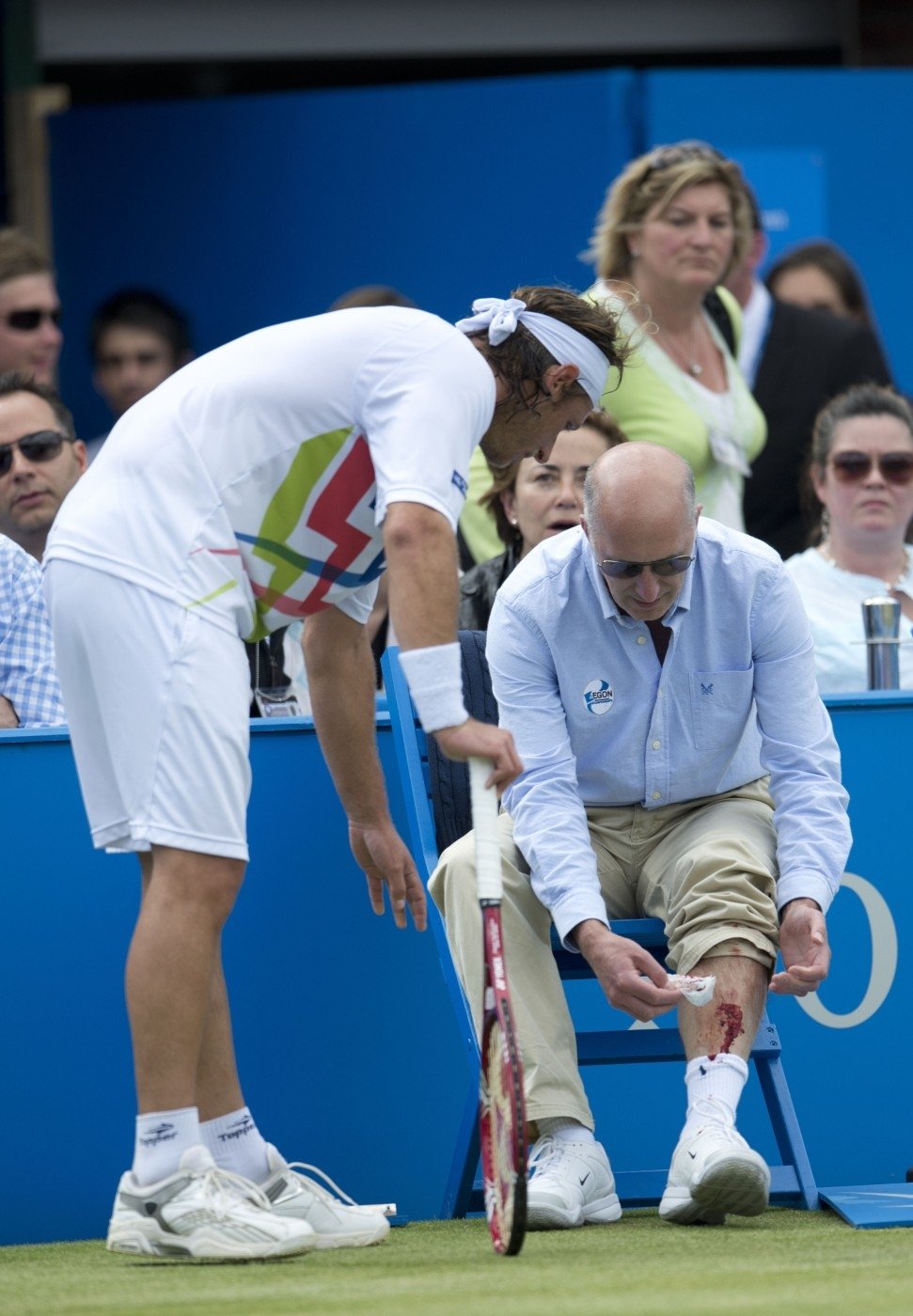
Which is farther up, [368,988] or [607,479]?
[607,479]

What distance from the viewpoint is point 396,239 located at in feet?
29.7

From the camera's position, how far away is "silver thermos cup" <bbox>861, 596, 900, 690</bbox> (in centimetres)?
497

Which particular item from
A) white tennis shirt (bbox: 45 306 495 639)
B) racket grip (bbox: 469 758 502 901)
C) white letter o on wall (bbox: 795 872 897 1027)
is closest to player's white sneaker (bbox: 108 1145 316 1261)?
racket grip (bbox: 469 758 502 901)

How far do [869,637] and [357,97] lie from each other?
4694 millimetres

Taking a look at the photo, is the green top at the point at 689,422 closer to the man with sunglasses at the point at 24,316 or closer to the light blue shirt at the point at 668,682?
the light blue shirt at the point at 668,682

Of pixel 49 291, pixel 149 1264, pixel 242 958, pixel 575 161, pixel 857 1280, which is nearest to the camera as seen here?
pixel 857 1280

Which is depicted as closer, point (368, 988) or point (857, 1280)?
point (857, 1280)

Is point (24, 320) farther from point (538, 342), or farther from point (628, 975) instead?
point (628, 975)

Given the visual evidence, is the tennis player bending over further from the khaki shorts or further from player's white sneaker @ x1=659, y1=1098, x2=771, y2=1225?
the khaki shorts

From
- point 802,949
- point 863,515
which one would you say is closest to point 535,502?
point 863,515

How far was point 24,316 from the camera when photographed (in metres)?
6.73

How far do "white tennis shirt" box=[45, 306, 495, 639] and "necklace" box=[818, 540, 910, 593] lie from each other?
2201 millimetres

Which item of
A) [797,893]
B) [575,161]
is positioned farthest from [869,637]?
[575,161]

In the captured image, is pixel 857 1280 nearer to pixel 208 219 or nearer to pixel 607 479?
pixel 607 479
